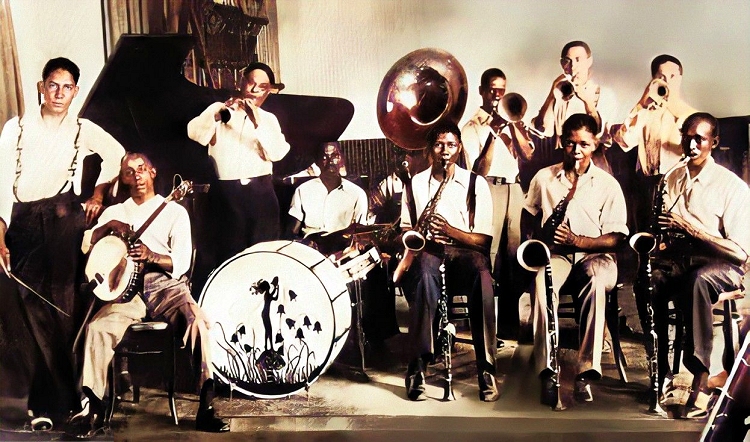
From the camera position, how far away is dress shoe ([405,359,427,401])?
114 inches

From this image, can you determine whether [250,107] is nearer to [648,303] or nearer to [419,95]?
[419,95]

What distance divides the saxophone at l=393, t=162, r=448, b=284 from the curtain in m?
1.82

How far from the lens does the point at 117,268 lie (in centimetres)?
303

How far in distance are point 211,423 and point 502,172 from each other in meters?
1.64

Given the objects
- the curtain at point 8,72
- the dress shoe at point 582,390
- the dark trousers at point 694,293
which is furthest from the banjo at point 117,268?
the dark trousers at point 694,293

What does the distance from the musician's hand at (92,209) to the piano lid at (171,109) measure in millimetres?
281

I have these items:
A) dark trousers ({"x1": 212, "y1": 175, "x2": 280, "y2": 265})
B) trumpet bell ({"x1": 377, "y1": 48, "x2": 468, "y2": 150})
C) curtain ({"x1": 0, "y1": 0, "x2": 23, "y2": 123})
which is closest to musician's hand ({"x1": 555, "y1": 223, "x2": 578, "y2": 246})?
trumpet bell ({"x1": 377, "y1": 48, "x2": 468, "y2": 150})

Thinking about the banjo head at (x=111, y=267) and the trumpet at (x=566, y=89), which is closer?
the trumpet at (x=566, y=89)

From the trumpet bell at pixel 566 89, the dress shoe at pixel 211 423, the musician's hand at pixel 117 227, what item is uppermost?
the trumpet bell at pixel 566 89

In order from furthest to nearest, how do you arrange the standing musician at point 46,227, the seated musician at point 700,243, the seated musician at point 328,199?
the standing musician at point 46,227
the seated musician at point 328,199
the seated musician at point 700,243

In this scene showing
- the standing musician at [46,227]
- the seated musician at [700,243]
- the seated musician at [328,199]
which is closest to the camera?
the seated musician at [700,243]

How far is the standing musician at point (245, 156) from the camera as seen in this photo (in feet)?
9.72

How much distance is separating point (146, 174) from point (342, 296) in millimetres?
1010

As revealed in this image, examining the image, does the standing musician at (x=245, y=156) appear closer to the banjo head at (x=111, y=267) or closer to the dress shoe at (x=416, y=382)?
the banjo head at (x=111, y=267)
